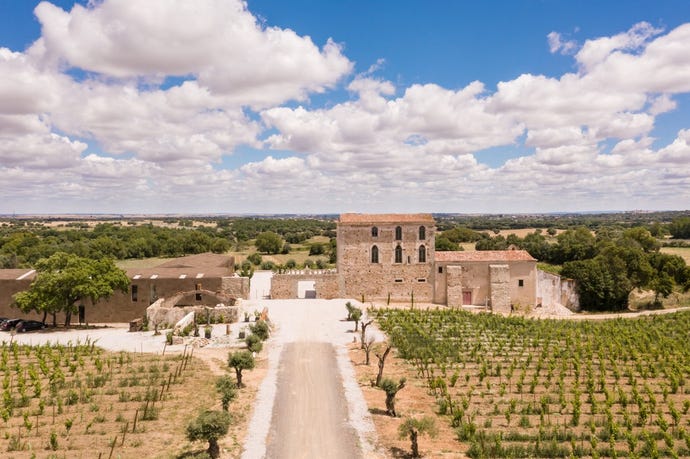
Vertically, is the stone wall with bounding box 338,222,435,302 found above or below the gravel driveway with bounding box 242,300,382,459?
above

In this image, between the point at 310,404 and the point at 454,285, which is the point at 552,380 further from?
→ the point at 454,285

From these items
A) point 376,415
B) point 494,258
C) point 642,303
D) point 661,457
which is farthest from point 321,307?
point 642,303

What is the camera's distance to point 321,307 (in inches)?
1805

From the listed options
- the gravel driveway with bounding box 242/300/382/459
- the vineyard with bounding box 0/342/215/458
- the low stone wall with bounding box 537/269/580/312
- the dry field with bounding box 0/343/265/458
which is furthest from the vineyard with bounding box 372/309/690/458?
the vineyard with bounding box 0/342/215/458

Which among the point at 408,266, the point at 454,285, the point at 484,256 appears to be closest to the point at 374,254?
the point at 408,266

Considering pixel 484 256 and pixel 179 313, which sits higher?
pixel 484 256

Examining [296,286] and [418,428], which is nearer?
[418,428]

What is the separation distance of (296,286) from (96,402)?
93.2ft

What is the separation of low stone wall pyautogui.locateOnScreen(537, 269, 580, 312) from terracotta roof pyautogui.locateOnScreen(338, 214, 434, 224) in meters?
13.9

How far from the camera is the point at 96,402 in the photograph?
22.8m

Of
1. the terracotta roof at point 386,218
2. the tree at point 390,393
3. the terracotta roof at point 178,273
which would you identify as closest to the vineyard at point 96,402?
the tree at point 390,393

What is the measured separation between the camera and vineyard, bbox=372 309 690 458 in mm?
18984

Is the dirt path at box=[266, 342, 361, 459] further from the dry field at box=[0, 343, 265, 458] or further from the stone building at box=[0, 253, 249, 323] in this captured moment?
the stone building at box=[0, 253, 249, 323]

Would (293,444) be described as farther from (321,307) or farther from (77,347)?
(321,307)
